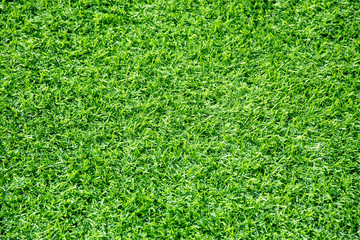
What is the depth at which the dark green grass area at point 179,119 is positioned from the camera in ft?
8.82

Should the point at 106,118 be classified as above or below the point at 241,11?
below

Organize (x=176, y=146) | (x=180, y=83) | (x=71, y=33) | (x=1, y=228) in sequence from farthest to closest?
(x=71, y=33) < (x=180, y=83) < (x=176, y=146) < (x=1, y=228)

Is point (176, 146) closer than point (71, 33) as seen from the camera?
Yes

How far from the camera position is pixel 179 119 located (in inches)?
120

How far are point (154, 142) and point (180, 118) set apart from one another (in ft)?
0.98

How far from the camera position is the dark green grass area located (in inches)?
106

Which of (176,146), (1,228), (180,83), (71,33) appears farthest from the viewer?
(71,33)

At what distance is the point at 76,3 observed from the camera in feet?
11.9

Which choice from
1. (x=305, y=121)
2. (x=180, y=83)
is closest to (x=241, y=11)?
(x=180, y=83)

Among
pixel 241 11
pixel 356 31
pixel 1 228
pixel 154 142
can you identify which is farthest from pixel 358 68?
pixel 1 228

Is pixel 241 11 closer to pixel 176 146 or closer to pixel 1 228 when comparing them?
pixel 176 146

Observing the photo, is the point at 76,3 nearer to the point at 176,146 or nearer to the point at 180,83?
the point at 180,83

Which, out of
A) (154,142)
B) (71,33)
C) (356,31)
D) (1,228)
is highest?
(356,31)

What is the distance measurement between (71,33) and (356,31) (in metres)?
2.66
